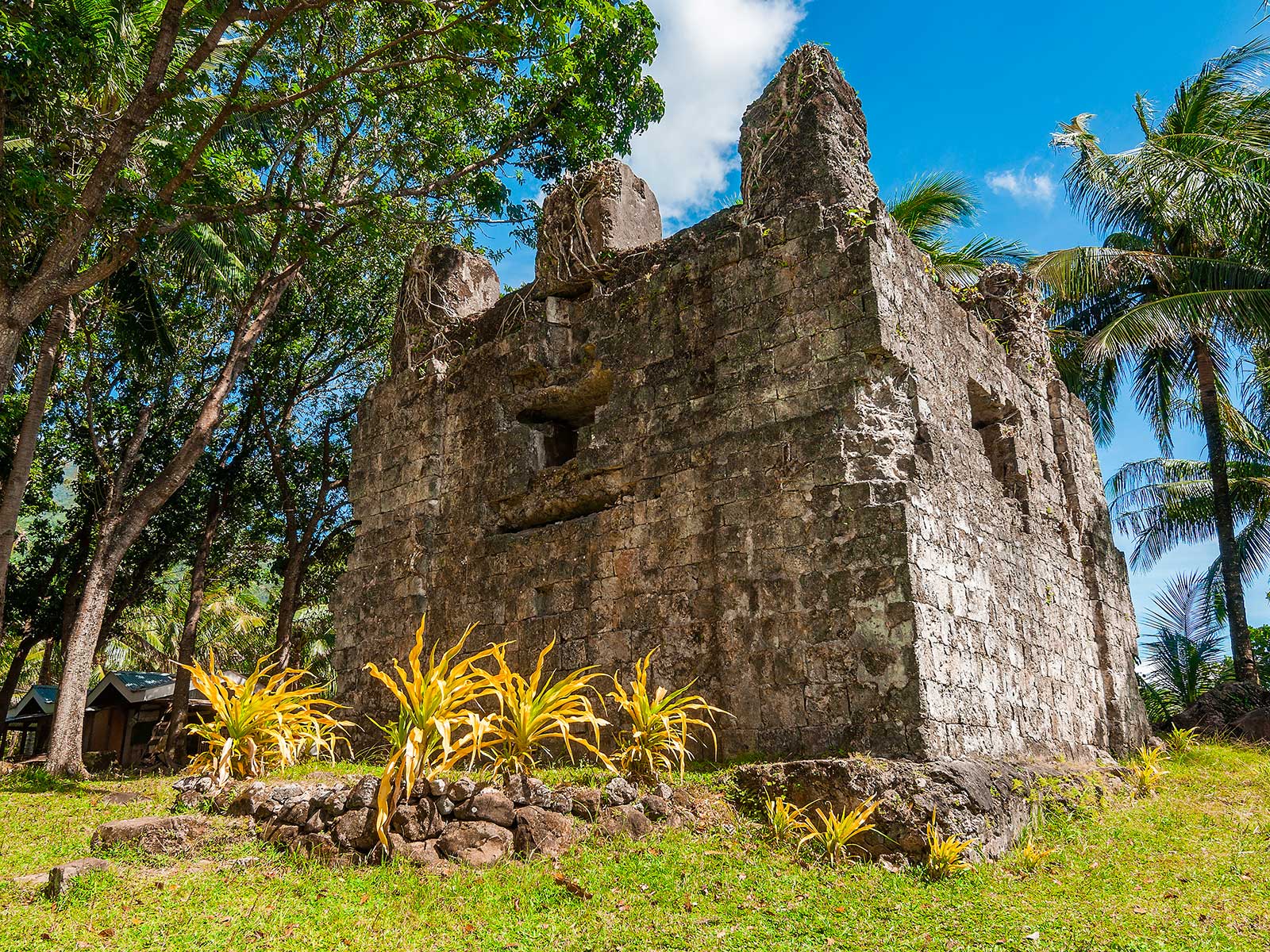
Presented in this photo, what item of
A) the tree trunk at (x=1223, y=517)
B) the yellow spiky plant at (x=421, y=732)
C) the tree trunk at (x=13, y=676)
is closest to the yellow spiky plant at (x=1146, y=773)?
the yellow spiky plant at (x=421, y=732)

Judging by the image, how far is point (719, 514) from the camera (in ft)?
26.4

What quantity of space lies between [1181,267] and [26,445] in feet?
53.8

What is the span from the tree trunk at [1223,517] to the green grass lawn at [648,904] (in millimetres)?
10318

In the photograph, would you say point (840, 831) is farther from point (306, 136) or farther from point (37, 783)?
point (306, 136)

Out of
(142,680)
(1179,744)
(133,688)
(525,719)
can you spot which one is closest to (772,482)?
(525,719)

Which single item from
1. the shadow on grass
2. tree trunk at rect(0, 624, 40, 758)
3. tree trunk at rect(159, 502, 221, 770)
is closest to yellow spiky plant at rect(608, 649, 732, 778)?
the shadow on grass

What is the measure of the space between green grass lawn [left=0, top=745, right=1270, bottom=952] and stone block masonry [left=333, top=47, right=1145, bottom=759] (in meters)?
1.19

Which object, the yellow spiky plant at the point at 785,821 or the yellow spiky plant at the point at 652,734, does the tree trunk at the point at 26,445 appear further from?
the yellow spiky plant at the point at 785,821

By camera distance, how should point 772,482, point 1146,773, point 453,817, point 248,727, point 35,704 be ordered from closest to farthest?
point 453,817, point 248,727, point 772,482, point 1146,773, point 35,704

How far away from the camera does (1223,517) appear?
1650cm

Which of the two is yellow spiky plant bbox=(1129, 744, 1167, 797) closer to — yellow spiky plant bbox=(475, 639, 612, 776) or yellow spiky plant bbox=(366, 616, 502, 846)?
yellow spiky plant bbox=(475, 639, 612, 776)

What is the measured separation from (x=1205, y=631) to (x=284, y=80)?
18758 mm

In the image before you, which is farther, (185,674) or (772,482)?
(185,674)

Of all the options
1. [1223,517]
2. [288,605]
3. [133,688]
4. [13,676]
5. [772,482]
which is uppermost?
[1223,517]
